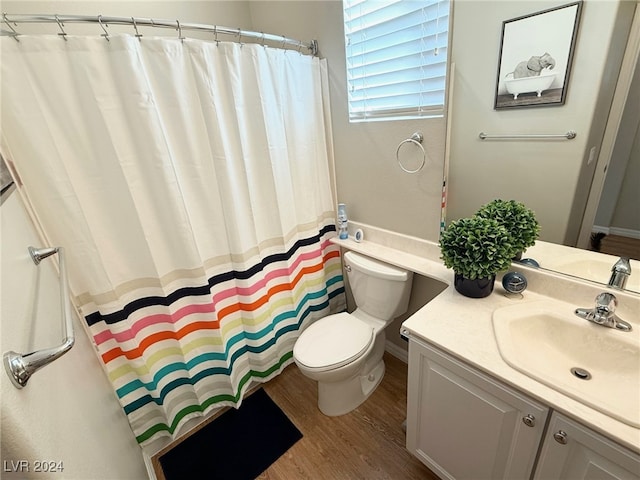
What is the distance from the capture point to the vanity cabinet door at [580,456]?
2.22 feet

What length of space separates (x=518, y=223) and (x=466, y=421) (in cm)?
72

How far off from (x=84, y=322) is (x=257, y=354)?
858 millimetres

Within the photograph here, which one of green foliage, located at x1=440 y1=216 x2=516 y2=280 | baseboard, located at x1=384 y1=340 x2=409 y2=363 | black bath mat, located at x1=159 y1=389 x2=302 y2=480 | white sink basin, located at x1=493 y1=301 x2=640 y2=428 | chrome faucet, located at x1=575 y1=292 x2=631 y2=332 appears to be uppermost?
green foliage, located at x1=440 y1=216 x2=516 y2=280

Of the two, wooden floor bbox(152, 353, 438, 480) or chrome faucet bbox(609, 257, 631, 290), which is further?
wooden floor bbox(152, 353, 438, 480)

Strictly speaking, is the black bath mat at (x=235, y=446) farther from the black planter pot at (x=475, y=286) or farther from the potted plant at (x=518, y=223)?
the potted plant at (x=518, y=223)

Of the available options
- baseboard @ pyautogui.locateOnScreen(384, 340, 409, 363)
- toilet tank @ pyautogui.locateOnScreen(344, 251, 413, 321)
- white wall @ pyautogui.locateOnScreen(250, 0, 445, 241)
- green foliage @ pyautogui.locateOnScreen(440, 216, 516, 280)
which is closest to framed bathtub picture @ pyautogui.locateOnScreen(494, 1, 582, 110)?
white wall @ pyautogui.locateOnScreen(250, 0, 445, 241)

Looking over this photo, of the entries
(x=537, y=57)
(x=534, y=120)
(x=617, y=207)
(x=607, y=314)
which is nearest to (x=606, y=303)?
(x=607, y=314)

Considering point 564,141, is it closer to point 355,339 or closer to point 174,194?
point 355,339

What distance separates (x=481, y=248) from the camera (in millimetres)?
1052

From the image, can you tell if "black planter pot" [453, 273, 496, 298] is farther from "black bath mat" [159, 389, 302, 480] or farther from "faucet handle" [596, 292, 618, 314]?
"black bath mat" [159, 389, 302, 480]

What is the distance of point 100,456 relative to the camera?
84 cm

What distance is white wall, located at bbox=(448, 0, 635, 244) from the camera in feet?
3.00

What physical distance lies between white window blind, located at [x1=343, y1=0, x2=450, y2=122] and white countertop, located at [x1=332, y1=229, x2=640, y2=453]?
2.63 feet

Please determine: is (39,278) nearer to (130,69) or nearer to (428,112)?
(130,69)
